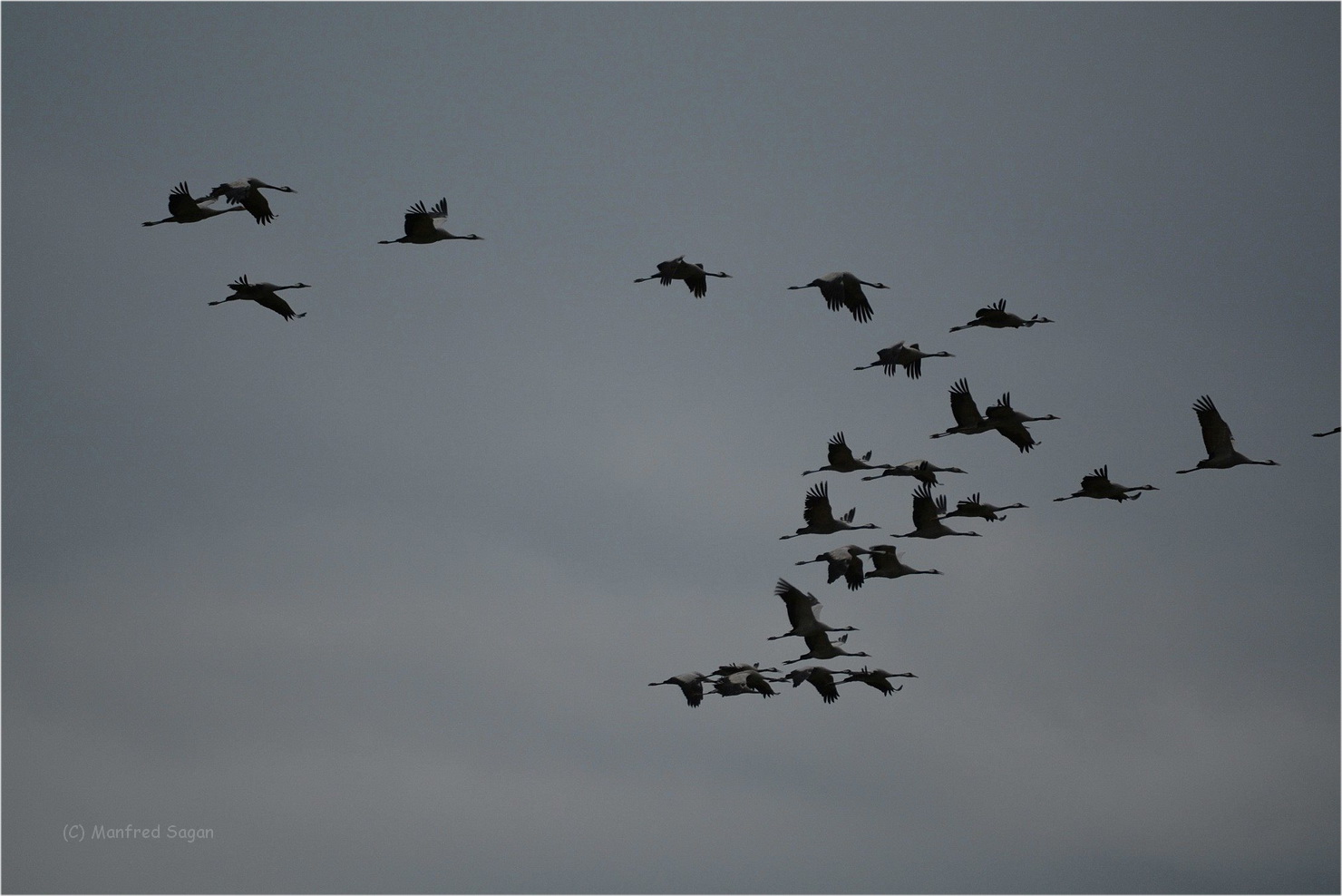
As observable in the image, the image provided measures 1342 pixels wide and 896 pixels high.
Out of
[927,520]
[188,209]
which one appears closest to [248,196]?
[188,209]

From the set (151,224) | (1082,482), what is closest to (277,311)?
(151,224)

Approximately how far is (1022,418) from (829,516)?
15.7 ft

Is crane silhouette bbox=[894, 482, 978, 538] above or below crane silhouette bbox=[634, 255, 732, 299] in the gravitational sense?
below

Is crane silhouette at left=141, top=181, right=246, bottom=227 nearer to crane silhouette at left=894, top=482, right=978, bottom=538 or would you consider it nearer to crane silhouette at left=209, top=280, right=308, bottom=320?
crane silhouette at left=209, top=280, right=308, bottom=320

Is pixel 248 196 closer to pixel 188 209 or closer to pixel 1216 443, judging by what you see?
pixel 188 209

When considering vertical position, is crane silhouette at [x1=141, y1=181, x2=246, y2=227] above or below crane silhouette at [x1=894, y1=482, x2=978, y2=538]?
above

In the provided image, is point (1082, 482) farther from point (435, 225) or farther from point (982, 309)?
point (435, 225)

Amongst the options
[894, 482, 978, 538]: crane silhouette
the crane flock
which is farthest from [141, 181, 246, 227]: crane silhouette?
[894, 482, 978, 538]: crane silhouette

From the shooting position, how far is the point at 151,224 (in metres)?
38.8

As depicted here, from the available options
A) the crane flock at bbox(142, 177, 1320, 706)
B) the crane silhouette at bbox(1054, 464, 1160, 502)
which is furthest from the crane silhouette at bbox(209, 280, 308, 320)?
the crane silhouette at bbox(1054, 464, 1160, 502)

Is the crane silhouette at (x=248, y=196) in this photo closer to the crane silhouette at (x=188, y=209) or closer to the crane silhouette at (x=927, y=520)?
the crane silhouette at (x=188, y=209)

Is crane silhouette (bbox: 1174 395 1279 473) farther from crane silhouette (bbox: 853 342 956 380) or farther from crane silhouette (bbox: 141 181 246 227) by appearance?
crane silhouette (bbox: 141 181 246 227)

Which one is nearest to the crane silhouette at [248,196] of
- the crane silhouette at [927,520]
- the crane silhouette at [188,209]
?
the crane silhouette at [188,209]

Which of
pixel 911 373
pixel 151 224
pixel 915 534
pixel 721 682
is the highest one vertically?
pixel 151 224
